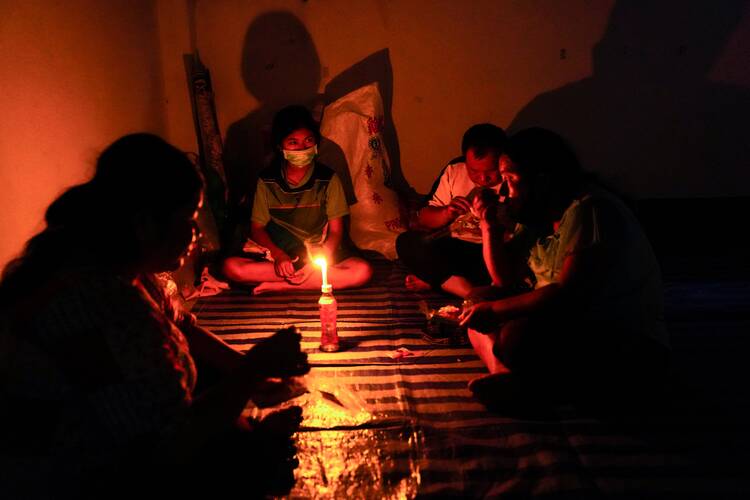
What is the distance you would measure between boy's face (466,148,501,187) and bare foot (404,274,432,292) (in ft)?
2.41

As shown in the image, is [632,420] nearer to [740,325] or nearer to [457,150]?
[740,325]

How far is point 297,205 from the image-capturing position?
4105 mm

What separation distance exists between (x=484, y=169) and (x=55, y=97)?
7.63 feet

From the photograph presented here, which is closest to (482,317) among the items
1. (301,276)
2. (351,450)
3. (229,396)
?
(351,450)

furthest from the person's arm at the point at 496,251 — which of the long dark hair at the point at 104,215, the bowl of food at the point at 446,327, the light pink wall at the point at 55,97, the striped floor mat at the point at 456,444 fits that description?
the light pink wall at the point at 55,97

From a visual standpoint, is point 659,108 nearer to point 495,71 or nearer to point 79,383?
point 495,71

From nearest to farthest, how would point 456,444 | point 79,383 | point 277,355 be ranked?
point 79,383 < point 277,355 < point 456,444

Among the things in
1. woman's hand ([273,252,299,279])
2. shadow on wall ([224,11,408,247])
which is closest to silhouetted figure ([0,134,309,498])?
woman's hand ([273,252,299,279])

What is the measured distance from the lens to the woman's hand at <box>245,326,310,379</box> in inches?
63.3

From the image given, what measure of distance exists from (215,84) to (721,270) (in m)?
4.08

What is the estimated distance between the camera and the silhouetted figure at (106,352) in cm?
130

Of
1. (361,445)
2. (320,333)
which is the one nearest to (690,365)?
(361,445)

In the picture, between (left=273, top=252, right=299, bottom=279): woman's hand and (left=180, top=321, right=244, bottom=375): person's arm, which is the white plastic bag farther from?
(left=180, top=321, right=244, bottom=375): person's arm

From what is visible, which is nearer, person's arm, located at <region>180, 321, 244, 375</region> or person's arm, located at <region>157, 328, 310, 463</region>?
person's arm, located at <region>157, 328, 310, 463</region>
